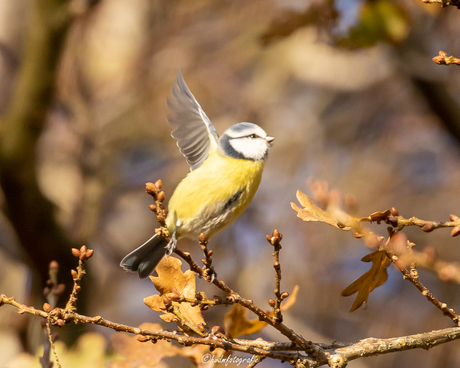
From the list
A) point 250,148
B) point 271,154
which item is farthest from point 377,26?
point 271,154

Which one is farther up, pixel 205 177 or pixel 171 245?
pixel 205 177

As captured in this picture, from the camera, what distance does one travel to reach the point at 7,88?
399 cm

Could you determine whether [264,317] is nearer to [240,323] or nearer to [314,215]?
[314,215]

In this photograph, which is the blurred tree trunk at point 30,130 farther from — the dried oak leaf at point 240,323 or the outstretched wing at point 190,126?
the dried oak leaf at point 240,323

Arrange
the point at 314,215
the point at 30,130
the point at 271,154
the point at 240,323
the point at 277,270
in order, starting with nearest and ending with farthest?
the point at 277,270 < the point at 314,215 < the point at 240,323 < the point at 30,130 < the point at 271,154

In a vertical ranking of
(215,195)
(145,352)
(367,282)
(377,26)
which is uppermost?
(377,26)

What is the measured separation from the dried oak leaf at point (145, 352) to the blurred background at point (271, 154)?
1201 millimetres

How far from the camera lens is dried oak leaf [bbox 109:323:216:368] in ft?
5.14

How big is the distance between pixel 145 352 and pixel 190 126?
0.90 m

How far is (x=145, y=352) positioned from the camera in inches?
63.6

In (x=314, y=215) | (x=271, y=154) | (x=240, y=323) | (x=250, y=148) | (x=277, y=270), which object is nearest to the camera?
(x=277, y=270)

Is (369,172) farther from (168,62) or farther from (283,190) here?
(168,62)

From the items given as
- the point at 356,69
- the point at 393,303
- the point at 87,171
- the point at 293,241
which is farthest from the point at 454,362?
the point at 87,171

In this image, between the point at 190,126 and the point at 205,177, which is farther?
the point at 190,126
